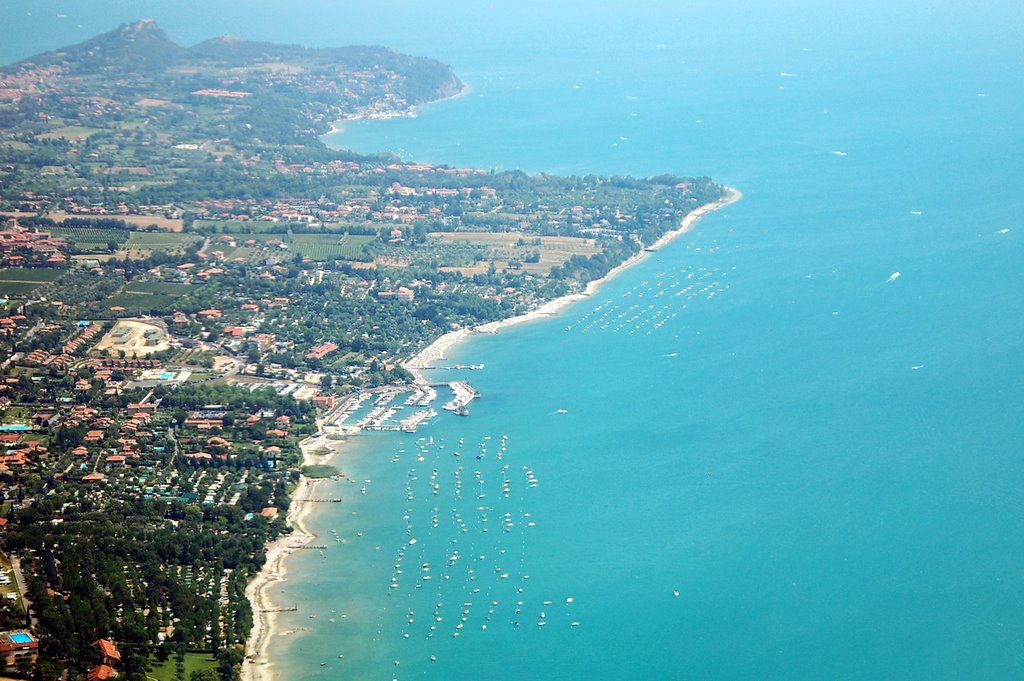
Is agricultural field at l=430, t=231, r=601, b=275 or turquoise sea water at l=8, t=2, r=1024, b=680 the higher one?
agricultural field at l=430, t=231, r=601, b=275

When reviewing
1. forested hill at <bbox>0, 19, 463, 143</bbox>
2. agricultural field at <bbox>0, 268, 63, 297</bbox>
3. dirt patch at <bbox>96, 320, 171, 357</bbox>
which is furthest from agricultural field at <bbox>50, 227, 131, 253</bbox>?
forested hill at <bbox>0, 19, 463, 143</bbox>

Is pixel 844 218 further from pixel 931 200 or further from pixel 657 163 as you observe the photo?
pixel 657 163

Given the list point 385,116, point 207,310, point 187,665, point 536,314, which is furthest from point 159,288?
point 385,116

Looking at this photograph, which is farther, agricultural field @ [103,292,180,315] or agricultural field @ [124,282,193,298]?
agricultural field @ [124,282,193,298]

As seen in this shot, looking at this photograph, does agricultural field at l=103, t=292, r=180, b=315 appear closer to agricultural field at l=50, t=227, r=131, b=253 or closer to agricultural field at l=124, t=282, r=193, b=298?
agricultural field at l=124, t=282, r=193, b=298

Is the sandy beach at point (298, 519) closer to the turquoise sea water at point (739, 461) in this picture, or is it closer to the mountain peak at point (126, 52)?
the turquoise sea water at point (739, 461)

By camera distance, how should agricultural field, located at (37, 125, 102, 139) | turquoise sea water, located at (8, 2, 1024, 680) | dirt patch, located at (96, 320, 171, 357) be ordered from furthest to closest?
agricultural field, located at (37, 125, 102, 139) → dirt patch, located at (96, 320, 171, 357) → turquoise sea water, located at (8, 2, 1024, 680)

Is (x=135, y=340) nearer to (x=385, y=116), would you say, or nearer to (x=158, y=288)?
(x=158, y=288)
